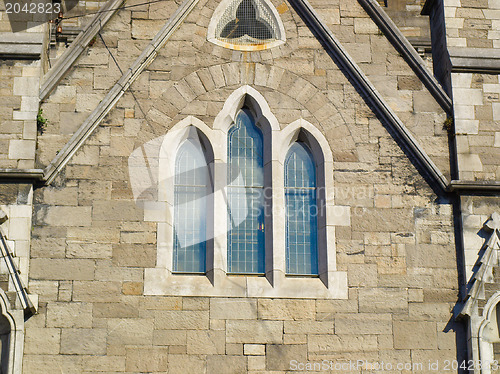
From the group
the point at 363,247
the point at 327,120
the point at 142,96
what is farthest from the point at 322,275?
the point at 142,96

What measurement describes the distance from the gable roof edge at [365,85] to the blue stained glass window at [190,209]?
231 centimetres

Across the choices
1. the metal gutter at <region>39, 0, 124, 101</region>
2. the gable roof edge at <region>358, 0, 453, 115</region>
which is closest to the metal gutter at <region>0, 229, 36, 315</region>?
the metal gutter at <region>39, 0, 124, 101</region>

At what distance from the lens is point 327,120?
14.7 metres

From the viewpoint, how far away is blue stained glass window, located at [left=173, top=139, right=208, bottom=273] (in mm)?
14070

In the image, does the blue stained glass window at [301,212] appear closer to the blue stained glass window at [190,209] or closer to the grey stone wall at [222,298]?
the grey stone wall at [222,298]

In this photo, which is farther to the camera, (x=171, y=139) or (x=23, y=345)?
(x=171, y=139)

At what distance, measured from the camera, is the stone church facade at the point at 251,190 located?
1345 cm

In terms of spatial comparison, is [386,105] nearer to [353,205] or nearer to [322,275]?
[353,205]

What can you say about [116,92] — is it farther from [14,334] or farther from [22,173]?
[14,334]

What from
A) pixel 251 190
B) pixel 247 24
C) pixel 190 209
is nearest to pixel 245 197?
pixel 251 190

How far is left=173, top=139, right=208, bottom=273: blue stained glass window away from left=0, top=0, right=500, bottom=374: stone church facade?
0.10 feet

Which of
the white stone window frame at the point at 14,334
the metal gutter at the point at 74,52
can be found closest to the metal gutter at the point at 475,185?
the metal gutter at the point at 74,52

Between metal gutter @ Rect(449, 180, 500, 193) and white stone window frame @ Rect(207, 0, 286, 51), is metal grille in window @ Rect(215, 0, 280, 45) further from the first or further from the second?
metal gutter @ Rect(449, 180, 500, 193)

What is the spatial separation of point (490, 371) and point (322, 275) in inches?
92.2
